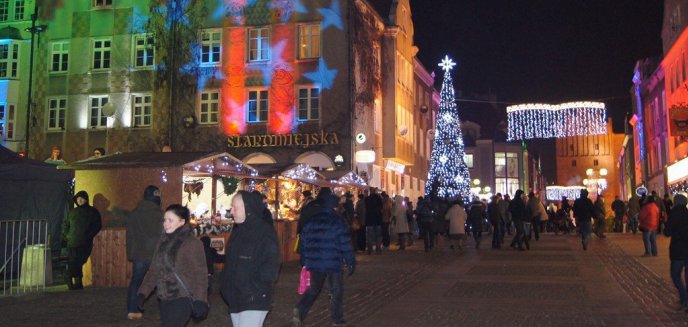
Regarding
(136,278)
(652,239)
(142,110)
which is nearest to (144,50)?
(142,110)

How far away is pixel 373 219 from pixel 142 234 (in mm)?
13497

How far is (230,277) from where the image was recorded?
612cm

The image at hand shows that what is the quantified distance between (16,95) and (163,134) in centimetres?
807

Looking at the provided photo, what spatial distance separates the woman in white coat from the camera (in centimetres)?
2575

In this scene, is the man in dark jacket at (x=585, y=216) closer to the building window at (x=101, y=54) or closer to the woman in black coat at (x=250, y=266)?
the woman in black coat at (x=250, y=266)

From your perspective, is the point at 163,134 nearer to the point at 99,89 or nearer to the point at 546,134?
the point at 99,89

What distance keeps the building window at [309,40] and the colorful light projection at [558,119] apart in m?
11.6

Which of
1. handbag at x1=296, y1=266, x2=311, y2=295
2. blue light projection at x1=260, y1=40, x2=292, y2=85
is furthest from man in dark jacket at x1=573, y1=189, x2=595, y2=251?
handbag at x1=296, y1=266, x2=311, y2=295

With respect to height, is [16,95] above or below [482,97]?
below

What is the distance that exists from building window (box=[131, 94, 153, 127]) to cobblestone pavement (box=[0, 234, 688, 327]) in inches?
790

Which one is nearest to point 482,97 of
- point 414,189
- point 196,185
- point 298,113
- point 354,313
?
point 414,189

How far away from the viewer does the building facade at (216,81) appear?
34.9 meters

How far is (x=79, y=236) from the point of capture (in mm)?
13789

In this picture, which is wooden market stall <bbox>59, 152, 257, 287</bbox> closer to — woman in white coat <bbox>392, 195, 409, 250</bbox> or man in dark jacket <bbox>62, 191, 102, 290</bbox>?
man in dark jacket <bbox>62, 191, 102, 290</bbox>
